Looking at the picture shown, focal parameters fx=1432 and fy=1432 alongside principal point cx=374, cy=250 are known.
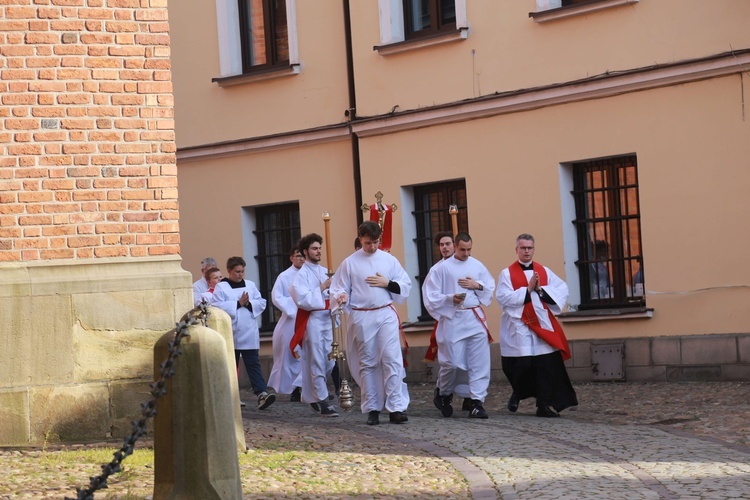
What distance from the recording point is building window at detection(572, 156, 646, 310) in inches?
683

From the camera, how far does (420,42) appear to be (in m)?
19.3

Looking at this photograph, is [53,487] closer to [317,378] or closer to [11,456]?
[11,456]

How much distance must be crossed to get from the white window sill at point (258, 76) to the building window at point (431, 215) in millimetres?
2758

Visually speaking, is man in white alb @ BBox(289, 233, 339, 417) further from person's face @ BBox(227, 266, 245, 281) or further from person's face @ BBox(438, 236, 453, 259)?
person's face @ BBox(438, 236, 453, 259)

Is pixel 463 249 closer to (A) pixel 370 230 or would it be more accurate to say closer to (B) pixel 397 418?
(A) pixel 370 230

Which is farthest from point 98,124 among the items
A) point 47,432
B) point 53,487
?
point 53,487

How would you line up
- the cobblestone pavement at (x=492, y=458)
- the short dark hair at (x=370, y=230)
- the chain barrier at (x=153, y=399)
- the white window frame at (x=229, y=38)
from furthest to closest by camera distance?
the white window frame at (x=229, y=38) → the short dark hair at (x=370, y=230) → the cobblestone pavement at (x=492, y=458) → the chain barrier at (x=153, y=399)

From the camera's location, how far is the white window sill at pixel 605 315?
55.4 feet

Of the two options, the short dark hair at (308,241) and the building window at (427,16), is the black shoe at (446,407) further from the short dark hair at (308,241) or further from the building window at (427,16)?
the building window at (427,16)

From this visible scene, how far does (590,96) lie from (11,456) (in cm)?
988

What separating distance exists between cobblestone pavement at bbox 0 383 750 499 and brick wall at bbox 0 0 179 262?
1.65 meters

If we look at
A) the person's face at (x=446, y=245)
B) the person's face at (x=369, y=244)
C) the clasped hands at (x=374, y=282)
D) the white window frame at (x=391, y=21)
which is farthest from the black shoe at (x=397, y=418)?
the white window frame at (x=391, y=21)

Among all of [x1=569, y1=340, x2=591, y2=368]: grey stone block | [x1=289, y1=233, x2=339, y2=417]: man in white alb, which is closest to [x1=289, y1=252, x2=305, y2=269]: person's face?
[x1=289, y1=233, x2=339, y2=417]: man in white alb

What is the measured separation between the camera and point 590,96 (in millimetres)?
17422
